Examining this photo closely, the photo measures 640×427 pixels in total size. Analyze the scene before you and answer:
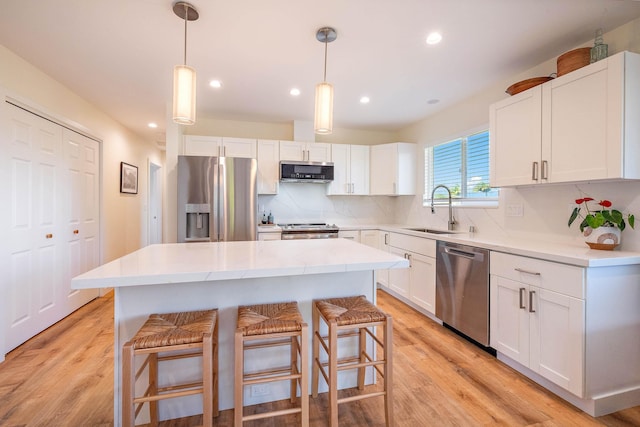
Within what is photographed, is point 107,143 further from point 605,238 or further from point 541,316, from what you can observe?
point 605,238

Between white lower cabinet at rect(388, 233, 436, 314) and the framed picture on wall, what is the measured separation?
12.9 feet

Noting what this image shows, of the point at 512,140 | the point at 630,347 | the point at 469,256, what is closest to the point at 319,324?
the point at 469,256

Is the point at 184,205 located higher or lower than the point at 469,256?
higher

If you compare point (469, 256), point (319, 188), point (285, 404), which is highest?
point (319, 188)

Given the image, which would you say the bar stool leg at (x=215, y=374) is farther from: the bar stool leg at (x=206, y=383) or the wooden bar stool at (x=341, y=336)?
the wooden bar stool at (x=341, y=336)

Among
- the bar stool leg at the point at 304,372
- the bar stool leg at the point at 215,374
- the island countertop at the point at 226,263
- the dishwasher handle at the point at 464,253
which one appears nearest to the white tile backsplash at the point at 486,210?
the dishwasher handle at the point at 464,253

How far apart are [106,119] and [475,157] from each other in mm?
4633

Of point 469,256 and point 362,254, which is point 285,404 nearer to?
point 362,254

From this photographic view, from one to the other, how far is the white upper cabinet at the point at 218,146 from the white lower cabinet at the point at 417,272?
2.19m

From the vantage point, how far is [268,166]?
12.9 ft

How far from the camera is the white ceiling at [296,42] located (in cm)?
181

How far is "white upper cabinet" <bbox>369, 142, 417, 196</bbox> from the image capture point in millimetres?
4098

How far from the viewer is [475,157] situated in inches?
125

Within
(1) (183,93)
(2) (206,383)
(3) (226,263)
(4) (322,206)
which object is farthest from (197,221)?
(2) (206,383)
